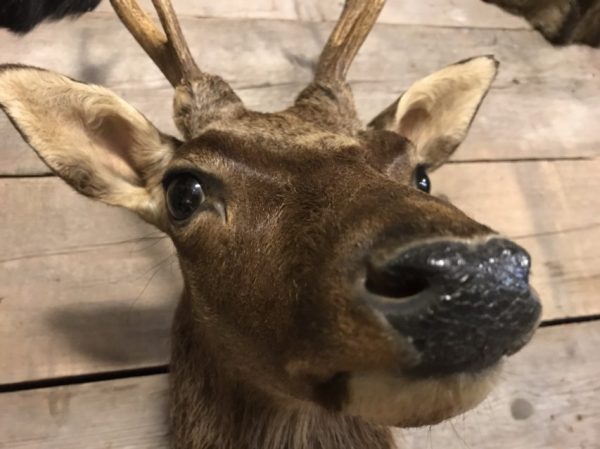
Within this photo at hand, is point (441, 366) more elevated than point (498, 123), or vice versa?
point (441, 366)

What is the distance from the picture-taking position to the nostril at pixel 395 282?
73 centimetres

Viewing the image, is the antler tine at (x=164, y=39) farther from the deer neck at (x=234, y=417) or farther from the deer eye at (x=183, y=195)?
the deer neck at (x=234, y=417)

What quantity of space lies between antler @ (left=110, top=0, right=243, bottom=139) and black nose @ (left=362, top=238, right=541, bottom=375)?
645mm

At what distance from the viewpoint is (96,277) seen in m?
1.70

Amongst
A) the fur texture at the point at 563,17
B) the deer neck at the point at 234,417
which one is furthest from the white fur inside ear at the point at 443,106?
the fur texture at the point at 563,17

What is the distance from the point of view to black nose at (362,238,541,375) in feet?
2.35

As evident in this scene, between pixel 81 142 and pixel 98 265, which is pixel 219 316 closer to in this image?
pixel 81 142

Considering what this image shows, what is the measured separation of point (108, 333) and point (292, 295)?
90 centimetres

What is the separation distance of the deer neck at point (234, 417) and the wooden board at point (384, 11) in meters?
1.13

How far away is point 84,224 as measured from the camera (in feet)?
5.72

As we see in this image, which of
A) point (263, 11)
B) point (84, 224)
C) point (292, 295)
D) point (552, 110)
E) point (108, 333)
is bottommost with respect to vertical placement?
point (108, 333)

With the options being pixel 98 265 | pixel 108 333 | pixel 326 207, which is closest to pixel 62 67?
pixel 98 265

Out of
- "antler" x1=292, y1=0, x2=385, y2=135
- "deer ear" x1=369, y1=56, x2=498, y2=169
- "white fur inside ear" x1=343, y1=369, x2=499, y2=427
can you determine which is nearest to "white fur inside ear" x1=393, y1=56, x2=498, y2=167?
"deer ear" x1=369, y1=56, x2=498, y2=169

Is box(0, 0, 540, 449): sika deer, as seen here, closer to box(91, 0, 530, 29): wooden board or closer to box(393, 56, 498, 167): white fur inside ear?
box(393, 56, 498, 167): white fur inside ear
